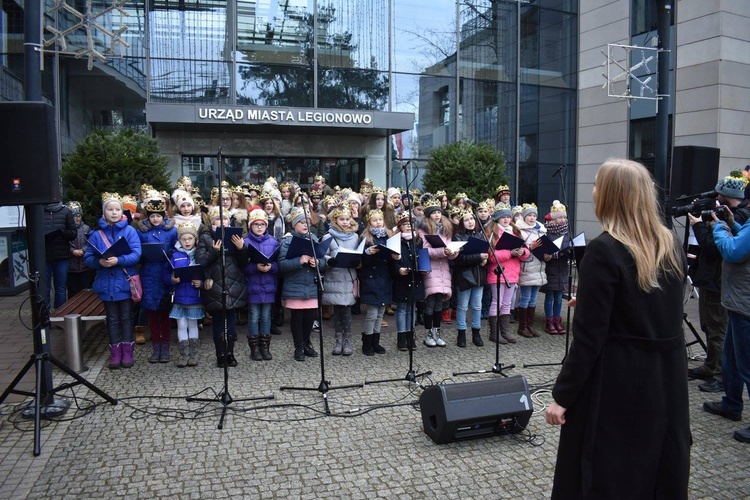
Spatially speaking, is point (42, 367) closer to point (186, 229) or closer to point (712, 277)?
point (186, 229)

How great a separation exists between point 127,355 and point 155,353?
0.34 metres

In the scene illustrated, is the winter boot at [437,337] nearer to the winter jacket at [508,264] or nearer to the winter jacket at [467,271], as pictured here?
the winter jacket at [467,271]

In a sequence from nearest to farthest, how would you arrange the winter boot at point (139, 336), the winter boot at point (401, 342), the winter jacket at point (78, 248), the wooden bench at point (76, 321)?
the wooden bench at point (76, 321) → the winter boot at point (401, 342) → the winter boot at point (139, 336) → the winter jacket at point (78, 248)

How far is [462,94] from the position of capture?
60.1 ft

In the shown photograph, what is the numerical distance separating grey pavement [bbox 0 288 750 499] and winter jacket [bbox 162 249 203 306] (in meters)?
0.82

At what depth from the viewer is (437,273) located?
27.0 feet

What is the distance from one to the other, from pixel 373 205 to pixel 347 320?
265 centimetres

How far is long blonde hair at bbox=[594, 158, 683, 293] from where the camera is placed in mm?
2775

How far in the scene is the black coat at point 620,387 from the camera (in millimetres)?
2773

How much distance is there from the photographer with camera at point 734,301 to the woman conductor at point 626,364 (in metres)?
2.88

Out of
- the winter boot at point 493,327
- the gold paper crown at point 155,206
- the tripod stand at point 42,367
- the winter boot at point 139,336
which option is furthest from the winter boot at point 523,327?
the tripod stand at point 42,367

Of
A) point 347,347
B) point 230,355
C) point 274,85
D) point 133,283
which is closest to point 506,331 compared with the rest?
point 347,347

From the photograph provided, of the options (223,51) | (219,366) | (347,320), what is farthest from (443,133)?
(219,366)

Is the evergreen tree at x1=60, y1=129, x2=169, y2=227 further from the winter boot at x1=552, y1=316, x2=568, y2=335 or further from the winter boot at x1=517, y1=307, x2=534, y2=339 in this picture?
the winter boot at x1=552, y1=316, x2=568, y2=335
